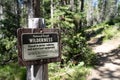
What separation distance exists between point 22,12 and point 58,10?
48.1ft

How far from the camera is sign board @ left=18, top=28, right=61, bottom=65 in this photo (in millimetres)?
2510

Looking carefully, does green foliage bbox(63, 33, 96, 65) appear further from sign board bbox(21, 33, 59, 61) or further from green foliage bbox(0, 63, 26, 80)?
sign board bbox(21, 33, 59, 61)

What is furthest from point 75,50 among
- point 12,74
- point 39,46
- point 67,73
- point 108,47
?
point 39,46

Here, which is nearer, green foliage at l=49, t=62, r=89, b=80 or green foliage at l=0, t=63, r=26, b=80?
green foliage at l=0, t=63, r=26, b=80

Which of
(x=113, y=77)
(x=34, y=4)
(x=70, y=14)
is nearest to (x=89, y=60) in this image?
(x=113, y=77)

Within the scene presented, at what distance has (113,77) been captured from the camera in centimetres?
723

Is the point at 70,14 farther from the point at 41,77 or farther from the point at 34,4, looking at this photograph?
the point at 41,77

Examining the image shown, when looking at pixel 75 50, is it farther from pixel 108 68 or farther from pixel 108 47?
→ pixel 108 47

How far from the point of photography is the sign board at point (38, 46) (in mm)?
2510

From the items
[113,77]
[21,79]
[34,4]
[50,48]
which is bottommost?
[113,77]

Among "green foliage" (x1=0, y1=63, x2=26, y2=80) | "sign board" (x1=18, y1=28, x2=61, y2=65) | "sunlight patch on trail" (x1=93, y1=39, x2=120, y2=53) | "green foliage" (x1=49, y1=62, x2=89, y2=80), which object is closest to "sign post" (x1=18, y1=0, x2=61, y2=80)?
"sign board" (x1=18, y1=28, x2=61, y2=65)

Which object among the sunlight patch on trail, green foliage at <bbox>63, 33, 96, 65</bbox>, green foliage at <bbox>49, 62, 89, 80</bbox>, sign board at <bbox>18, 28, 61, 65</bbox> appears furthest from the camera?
the sunlight patch on trail

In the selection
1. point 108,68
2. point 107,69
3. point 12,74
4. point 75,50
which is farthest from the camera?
point 75,50

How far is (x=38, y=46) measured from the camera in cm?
262
